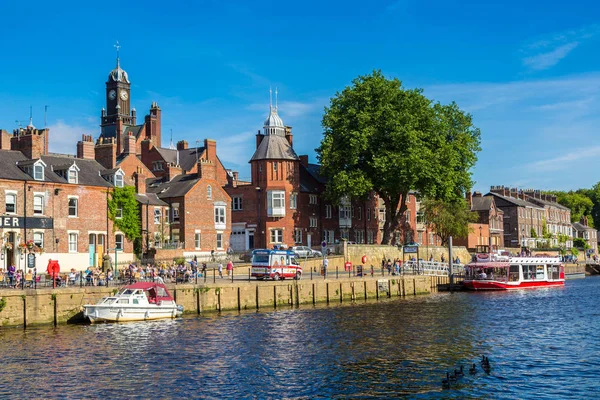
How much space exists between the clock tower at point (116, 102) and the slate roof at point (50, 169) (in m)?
56.6

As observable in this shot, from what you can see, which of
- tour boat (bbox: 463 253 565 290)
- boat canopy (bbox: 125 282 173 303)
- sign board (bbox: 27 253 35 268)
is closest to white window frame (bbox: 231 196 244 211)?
tour boat (bbox: 463 253 565 290)

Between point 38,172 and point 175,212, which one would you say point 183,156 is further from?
point 38,172

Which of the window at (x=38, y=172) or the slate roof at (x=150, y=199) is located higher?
the window at (x=38, y=172)

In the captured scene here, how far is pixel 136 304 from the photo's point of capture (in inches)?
1753

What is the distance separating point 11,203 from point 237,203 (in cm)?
3240

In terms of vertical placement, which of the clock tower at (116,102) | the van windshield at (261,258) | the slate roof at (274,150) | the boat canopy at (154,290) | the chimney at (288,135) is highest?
the clock tower at (116,102)

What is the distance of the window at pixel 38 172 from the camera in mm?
60062

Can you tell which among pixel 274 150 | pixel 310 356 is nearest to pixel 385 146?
pixel 274 150

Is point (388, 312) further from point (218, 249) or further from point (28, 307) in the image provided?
point (218, 249)

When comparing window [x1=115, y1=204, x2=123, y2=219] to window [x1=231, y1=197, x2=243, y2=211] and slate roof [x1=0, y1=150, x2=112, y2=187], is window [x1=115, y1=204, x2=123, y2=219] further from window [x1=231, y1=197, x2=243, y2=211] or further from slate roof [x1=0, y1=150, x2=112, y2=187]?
window [x1=231, y1=197, x2=243, y2=211]

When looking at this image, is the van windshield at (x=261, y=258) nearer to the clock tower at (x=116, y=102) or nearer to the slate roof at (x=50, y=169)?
the slate roof at (x=50, y=169)

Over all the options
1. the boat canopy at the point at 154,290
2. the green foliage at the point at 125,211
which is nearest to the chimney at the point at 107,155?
the green foliage at the point at 125,211

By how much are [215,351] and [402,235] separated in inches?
2728

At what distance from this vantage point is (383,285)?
64375 mm
